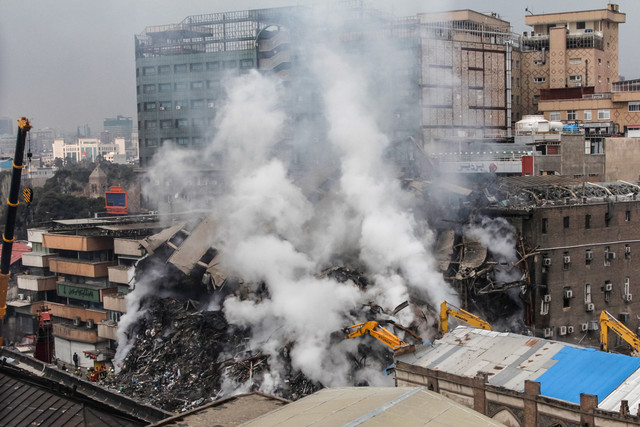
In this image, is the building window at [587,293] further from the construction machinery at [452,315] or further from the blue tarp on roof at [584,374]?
the blue tarp on roof at [584,374]

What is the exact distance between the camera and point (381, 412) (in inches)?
417

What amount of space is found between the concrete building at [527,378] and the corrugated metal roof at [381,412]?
20.7 ft

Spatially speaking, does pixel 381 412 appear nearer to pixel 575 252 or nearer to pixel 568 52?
pixel 575 252

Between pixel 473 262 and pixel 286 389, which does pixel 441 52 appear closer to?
pixel 473 262

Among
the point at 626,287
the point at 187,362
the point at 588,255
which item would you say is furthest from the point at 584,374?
the point at 626,287

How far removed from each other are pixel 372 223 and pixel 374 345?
5.28m

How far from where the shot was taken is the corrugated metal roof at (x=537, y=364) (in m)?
17.2

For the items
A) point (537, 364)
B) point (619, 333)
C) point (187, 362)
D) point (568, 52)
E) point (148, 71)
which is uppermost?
point (568, 52)

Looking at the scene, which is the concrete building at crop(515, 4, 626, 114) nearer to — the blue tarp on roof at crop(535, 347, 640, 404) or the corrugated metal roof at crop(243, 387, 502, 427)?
the blue tarp on roof at crop(535, 347, 640, 404)

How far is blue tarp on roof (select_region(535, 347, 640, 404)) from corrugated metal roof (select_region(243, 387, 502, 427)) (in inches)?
267

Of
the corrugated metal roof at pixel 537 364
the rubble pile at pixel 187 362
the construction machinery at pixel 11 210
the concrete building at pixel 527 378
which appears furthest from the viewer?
the rubble pile at pixel 187 362

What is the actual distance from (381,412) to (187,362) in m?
15.3

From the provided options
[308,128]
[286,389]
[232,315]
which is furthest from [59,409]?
[308,128]

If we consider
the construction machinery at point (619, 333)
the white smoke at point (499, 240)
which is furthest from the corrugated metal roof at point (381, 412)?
the white smoke at point (499, 240)
